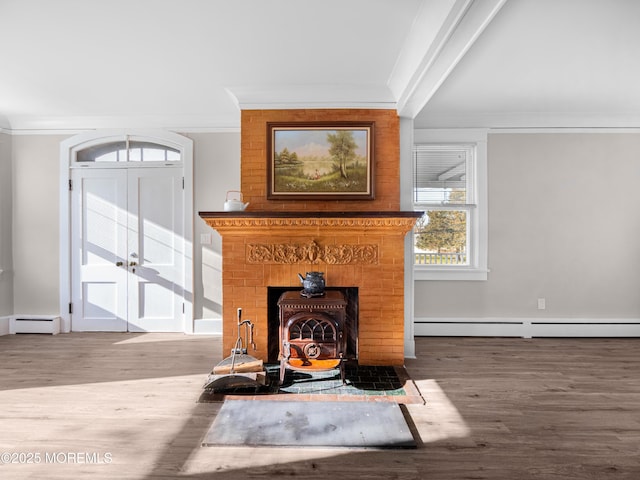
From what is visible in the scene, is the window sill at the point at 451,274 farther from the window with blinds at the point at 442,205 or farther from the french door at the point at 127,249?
the french door at the point at 127,249

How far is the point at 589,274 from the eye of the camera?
13.6ft

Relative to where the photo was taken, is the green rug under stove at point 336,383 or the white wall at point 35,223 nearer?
the green rug under stove at point 336,383

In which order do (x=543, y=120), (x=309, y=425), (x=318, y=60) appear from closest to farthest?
(x=309, y=425) → (x=318, y=60) → (x=543, y=120)

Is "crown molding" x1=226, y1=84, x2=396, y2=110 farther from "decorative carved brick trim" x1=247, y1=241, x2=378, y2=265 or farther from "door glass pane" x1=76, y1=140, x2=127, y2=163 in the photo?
"door glass pane" x1=76, y1=140, x2=127, y2=163

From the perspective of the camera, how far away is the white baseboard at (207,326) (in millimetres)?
4219

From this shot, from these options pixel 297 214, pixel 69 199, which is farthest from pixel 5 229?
pixel 297 214

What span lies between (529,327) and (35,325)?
5623 millimetres

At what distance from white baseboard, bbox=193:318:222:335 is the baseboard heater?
5.22 ft

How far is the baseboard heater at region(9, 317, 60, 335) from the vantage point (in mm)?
4207

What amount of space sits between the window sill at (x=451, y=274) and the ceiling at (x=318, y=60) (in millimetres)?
1639

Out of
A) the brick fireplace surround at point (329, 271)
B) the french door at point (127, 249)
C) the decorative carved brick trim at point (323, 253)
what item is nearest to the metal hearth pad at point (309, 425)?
the brick fireplace surround at point (329, 271)

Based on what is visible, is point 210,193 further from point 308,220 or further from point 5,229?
point 5,229

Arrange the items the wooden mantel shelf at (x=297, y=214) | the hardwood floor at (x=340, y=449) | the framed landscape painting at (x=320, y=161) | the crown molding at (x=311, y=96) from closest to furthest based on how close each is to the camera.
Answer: the hardwood floor at (x=340, y=449) → the wooden mantel shelf at (x=297, y=214) → the crown molding at (x=311, y=96) → the framed landscape painting at (x=320, y=161)

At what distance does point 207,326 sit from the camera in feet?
13.9
